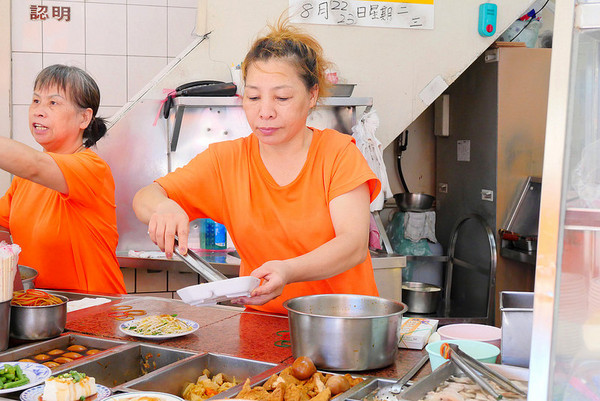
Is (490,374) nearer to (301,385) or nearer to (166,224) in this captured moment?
(301,385)

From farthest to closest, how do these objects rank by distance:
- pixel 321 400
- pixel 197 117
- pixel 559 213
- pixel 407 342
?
pixel 197 117
pixel 407 342
pixel 321 400
pixel 559 213

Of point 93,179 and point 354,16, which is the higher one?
point 354,16

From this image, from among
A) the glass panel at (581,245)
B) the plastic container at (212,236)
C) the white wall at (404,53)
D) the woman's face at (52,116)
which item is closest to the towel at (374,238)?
the white wall at (404,53)

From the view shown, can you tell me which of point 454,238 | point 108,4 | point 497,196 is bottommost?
point 454,238

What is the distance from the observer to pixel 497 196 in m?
4.70

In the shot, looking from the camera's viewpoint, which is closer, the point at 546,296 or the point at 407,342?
the point at 546,296

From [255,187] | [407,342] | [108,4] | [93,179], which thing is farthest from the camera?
[108,4]

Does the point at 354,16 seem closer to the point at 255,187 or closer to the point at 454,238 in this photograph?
the point at 454,238

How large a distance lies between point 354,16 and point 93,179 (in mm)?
2281

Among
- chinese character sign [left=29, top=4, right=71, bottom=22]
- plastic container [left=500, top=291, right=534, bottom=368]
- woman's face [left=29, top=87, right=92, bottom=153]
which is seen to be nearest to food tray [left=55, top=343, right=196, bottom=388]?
plastic container [left=500, top=291, right=534, bottom=368]

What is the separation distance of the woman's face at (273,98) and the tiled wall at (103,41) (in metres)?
3.28

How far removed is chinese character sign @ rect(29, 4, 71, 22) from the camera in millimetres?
4910

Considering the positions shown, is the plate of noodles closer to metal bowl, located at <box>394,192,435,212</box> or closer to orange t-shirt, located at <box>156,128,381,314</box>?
orange t-shirt, located at <box>156,128,381,314</box>

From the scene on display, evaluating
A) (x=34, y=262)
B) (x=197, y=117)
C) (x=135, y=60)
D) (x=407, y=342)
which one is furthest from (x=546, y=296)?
(x=135, y=60)
